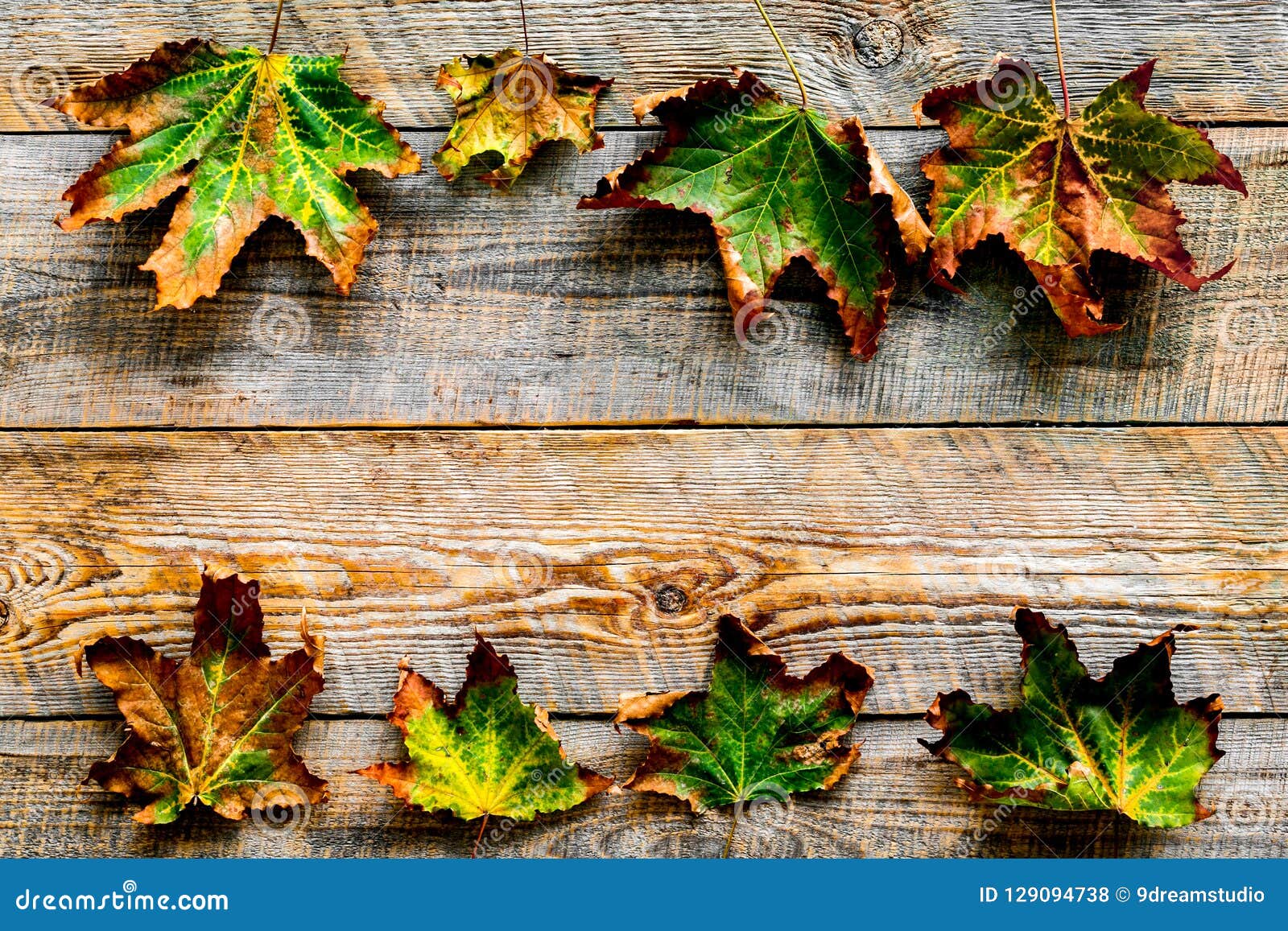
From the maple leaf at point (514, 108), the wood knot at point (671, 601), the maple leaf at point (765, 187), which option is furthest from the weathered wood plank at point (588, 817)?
the maple leaf at point (514, 108)

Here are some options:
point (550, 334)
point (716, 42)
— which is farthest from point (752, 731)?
point (716, 42)

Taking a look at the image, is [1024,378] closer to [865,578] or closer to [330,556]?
[865,578]

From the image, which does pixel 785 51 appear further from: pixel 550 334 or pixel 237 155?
pixel 237 155

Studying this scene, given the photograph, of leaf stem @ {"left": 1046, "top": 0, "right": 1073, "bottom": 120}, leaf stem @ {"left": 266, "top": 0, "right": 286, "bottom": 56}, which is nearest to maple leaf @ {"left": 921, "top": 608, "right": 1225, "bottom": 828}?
leaf stem @ {"left": 1046, "top": 0, "right": 1073, "bottom": 120}

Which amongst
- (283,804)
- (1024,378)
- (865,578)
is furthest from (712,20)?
(283,804)

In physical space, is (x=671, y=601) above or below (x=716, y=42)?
below

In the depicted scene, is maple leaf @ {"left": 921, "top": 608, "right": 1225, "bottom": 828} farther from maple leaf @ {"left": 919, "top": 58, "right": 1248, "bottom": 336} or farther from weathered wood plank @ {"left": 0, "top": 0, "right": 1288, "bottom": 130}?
weathered wood plank @ {"left": 0, "top": 0, "right": 1288, "bottom": 130}

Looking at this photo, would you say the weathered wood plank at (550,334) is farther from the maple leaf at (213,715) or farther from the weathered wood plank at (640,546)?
the maple leaf at (213,715)
